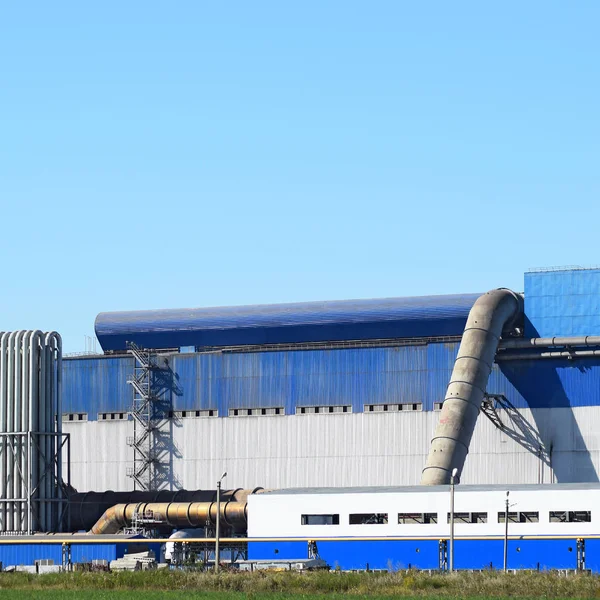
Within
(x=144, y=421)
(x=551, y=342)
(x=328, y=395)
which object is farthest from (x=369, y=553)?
(x=144, y=421)

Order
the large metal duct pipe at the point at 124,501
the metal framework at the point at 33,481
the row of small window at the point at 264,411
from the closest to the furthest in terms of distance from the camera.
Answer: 1. the metal framework at the point at 33,481
2. the large metal duct pipe at the point at 124,501
3. the row of small window at the point at 264,411

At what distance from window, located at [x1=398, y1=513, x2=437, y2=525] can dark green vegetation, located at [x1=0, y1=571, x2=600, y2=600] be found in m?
11.1

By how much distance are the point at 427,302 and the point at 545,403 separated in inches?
477

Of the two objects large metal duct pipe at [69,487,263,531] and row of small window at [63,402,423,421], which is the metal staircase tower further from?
large metal duct pipe at [69,487,263,531]

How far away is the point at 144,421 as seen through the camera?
104 metres

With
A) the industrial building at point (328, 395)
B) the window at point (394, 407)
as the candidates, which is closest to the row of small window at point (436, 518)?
the industrial building at point (328, 395)

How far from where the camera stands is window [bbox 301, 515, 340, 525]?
268ft

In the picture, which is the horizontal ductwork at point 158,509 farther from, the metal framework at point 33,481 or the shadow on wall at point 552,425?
the shadow on wall at point 552,425

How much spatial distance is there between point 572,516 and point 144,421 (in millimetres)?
37608

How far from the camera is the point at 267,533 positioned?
82.4m

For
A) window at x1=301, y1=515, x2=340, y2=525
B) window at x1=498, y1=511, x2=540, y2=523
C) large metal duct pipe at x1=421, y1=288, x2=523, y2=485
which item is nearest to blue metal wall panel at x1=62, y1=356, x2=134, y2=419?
large metal duct pipe at x1=421, y1=288, x2=523, y2=485

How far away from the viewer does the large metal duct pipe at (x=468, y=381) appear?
86.4 m

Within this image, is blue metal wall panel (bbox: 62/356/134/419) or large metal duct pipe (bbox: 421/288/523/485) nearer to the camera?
large metal duct pipe (bbox: 421/288/523/485)

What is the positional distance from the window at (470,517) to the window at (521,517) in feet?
3.05
